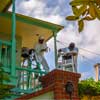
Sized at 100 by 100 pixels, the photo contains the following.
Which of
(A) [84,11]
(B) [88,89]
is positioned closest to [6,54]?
(B) [88,89]

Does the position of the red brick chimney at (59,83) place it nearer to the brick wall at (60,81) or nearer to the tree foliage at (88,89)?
the brick wall at (60,81)

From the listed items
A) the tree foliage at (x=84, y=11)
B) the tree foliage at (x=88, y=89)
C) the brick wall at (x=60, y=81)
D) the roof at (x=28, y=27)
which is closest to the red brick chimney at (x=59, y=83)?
the brick wall at (x=60, y=81)

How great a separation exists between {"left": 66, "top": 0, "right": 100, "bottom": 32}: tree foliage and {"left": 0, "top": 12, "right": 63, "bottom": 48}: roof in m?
10.4

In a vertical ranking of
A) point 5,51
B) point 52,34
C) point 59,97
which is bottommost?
point 59,97

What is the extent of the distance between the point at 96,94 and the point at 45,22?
310 centimetres

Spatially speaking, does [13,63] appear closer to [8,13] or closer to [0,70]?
[8,13]

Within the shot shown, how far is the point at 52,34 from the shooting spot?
14180mm

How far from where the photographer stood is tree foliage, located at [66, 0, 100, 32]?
1930mm

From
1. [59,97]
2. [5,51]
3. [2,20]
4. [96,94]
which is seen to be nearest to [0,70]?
[59,97]

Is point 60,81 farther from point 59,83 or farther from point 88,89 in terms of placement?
point 88,89

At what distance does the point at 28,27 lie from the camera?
44.7ft

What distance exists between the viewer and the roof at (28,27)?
12.7 metres

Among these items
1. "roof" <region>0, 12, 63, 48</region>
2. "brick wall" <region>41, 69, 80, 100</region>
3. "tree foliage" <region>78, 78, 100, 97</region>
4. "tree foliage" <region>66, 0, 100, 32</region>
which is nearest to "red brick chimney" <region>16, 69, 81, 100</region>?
"brick wall" <region>41, 69, 80, 100</region>

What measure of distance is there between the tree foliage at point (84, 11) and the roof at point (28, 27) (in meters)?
10.4
